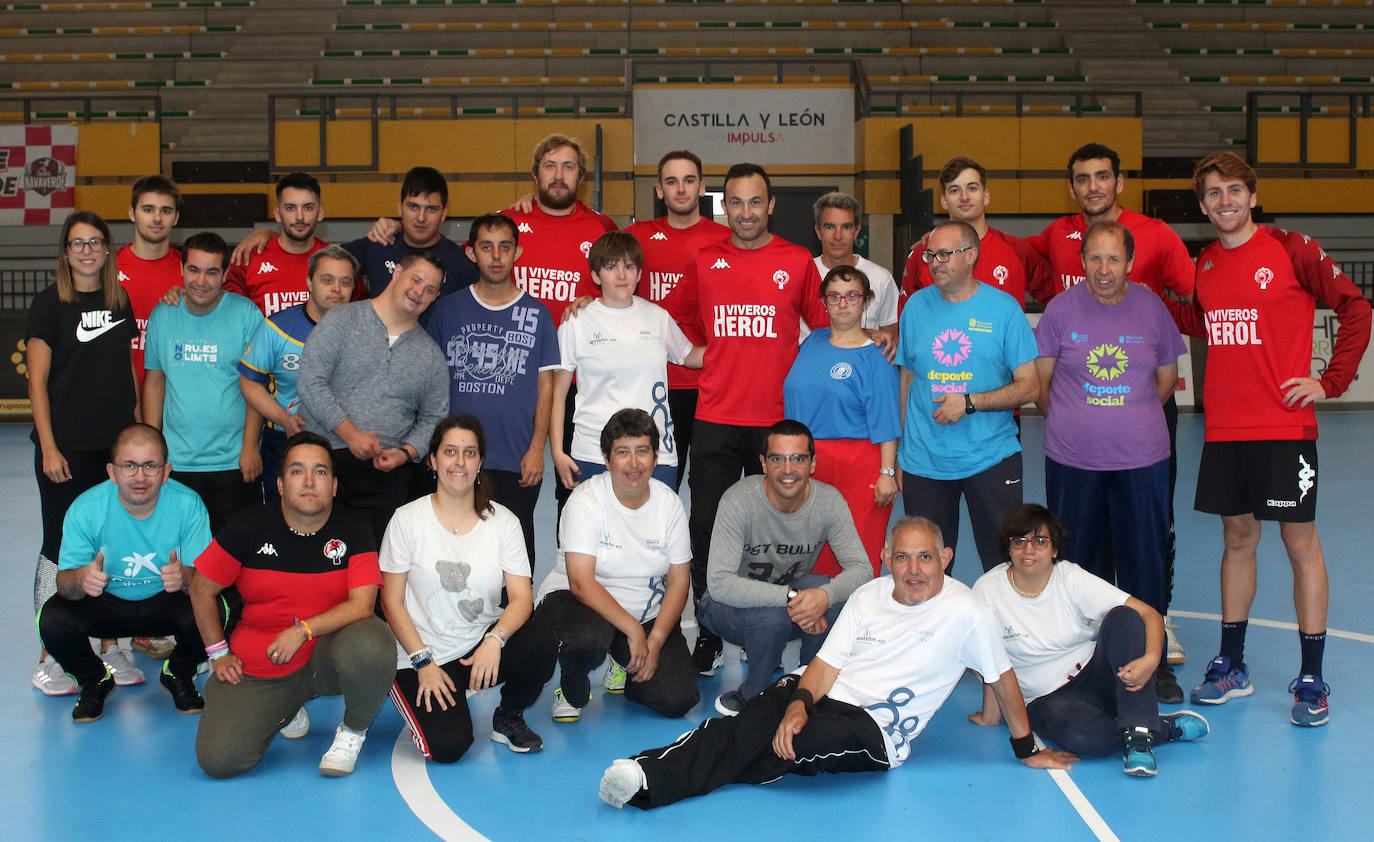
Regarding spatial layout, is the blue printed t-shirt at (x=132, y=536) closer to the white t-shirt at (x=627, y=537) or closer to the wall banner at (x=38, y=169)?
the white t-shirt at (x=627, y=537)

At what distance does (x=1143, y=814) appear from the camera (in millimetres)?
3525

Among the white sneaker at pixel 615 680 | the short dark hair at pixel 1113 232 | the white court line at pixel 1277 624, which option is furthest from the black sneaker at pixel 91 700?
the white court line at pixel 1277 624

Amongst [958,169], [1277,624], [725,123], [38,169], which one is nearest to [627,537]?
[958,169]

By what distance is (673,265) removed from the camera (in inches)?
218

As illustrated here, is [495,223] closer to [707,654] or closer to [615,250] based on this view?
[615,250]

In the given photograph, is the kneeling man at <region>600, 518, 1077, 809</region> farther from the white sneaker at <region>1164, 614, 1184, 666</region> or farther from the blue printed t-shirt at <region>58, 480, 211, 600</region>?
the blue printed t-shirt at <region>58, 480, 211, 600</region>

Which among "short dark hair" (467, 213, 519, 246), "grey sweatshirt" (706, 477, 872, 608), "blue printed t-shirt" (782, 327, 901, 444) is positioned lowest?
"grey sweatshirt" (706, 477, 872, 608)

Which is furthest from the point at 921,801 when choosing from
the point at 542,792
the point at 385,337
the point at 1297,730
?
the point at 385,337

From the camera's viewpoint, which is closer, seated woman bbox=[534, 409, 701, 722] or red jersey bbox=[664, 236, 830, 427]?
seated woman bbox=[534, 409, 701, 722]

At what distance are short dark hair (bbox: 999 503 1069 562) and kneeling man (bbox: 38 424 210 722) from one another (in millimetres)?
3010

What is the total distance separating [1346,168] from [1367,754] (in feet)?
53.5

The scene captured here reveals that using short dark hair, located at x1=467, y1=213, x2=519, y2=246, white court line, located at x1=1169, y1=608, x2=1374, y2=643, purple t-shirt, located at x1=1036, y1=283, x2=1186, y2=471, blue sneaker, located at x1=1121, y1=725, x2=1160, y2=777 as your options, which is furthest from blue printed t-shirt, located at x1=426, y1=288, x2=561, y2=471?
white court line, located at x1=1169, y1=608, x2=1374, y2=643

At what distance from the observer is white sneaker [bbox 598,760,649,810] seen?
350 centimetres

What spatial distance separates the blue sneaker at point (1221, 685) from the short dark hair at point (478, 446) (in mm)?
2893
